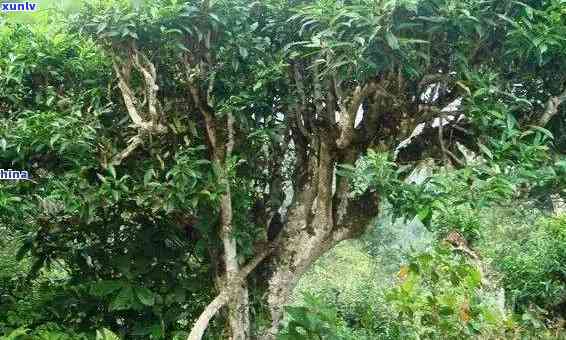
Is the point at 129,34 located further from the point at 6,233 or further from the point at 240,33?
the point at 6,233

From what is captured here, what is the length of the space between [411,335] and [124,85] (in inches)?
121

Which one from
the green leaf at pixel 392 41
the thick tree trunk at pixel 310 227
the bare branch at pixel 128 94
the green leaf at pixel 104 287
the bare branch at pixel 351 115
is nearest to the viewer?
the green leaf at pixel 392 41

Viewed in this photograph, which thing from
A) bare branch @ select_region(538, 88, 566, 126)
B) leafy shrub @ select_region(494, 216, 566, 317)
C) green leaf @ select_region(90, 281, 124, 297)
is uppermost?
bare branch @ select_region(538, 88, 566, 126)

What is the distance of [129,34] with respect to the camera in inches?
124

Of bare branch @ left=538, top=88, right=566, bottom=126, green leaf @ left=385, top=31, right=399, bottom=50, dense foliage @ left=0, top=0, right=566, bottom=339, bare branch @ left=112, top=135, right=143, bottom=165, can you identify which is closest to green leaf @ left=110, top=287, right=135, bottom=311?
dense foliage @ left=0, top=0, right=566, bottom=339

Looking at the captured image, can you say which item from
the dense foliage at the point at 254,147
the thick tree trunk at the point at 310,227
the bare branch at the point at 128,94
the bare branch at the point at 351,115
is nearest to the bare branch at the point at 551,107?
the dense foliage at the point at 254,147

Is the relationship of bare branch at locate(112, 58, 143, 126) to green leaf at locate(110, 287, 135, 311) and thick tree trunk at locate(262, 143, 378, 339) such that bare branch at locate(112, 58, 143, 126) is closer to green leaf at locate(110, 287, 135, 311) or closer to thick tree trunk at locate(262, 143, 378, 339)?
thick tree trunk at locate(262, 143, 378, 339)

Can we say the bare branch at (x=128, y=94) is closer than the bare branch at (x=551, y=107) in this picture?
Yes

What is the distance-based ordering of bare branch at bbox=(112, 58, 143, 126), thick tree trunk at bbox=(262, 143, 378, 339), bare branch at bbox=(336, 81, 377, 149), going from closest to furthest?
bare branch at bbox=(112, 58, 143, 126) < bare branch at bbox=(336, 81, 377, 149) < thick tree trunk at bbox=(262, 143, 378, 339)

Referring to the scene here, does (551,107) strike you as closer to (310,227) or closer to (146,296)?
(310,227)

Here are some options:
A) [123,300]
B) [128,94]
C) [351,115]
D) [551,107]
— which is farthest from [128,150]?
[551,107]

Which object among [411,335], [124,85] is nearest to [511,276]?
[411,335]

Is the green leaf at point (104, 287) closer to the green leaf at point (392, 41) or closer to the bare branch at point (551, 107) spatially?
the green leaf at point (392, 41)

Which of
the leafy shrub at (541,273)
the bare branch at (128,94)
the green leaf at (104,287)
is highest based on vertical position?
the bare branch at (128,94)
